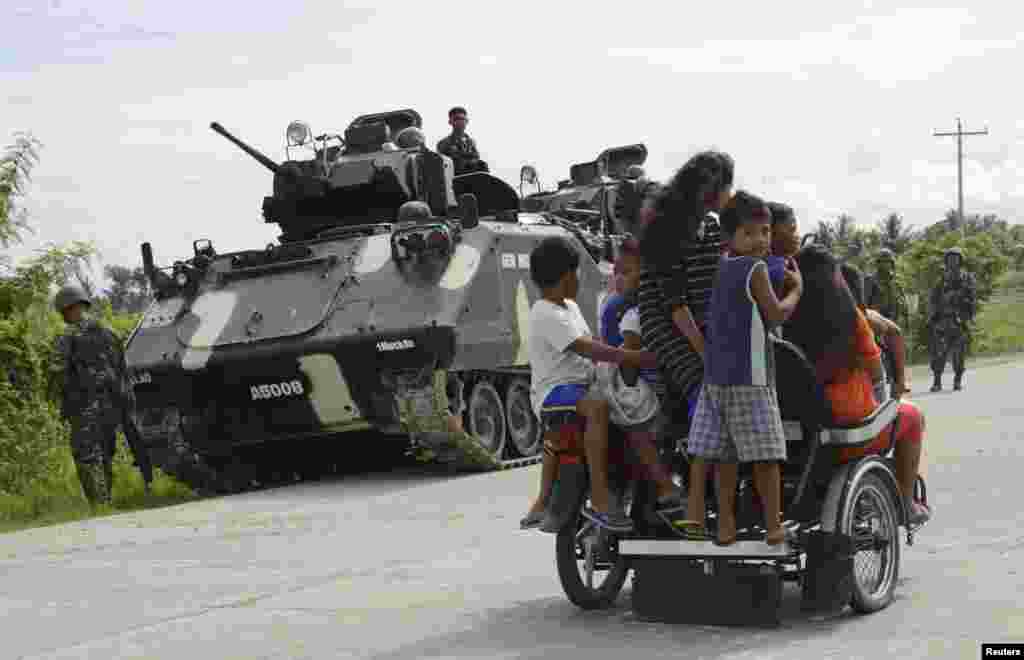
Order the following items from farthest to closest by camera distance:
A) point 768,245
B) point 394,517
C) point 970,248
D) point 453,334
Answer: point 970,248, point 453,334, point 394,517, point 768,245

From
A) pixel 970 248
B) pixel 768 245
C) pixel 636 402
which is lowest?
pixel 970 248

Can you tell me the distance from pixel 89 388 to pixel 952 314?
1265 centimetres

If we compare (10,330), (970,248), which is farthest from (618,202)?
(970,248)

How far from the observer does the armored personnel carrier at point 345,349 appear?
1430 cm

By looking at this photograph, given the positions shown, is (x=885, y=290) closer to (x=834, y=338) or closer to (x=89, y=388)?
(x=89, y=388)

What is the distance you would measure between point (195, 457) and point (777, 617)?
30.6 feet

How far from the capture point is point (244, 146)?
16922 millimetres

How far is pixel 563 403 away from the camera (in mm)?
7297

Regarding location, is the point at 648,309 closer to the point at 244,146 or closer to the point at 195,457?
the point at 195,457

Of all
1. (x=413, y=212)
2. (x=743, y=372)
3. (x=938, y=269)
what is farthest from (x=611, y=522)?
(x=938, y=269)

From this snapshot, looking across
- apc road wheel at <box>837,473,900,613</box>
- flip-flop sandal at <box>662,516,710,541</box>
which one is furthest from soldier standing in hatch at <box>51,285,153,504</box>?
apc road wheel at <box>837,473,900,613</box>

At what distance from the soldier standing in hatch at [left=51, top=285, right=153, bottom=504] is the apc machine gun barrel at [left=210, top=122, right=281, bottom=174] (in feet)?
9.10

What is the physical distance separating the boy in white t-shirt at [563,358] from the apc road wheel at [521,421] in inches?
324

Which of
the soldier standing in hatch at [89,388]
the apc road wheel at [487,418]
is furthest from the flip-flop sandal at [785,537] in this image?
the soldier standing in hatch at [89,388]
